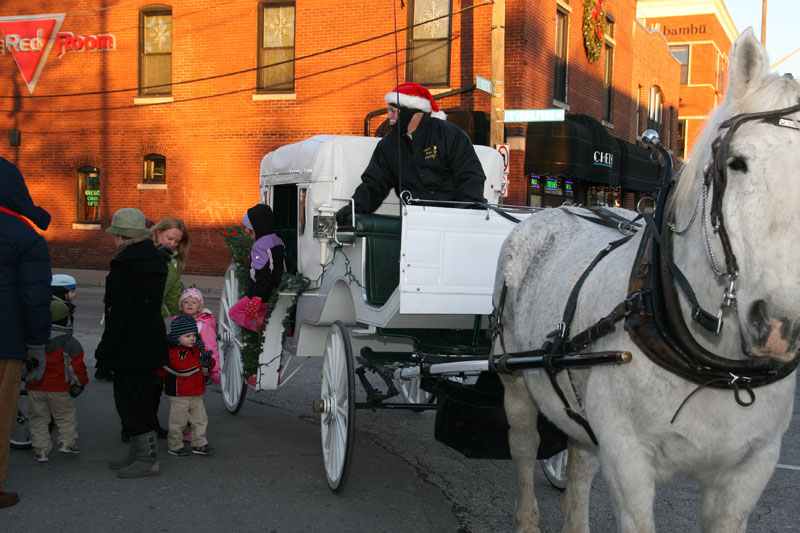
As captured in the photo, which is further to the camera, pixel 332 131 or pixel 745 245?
pixel 332 131

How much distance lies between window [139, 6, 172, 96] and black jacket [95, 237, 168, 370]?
58.6ft

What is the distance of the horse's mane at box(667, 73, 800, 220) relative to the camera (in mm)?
2434

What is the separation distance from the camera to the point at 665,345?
272 centimetres

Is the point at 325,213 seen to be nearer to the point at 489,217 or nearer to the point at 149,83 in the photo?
the point at 489,217

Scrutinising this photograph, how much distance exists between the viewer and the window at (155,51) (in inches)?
874

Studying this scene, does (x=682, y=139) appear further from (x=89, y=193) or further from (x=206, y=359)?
(x=206, y=359)

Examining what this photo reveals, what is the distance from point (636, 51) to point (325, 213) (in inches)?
913

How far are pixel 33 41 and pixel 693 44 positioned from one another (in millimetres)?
32356

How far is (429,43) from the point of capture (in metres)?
19.1

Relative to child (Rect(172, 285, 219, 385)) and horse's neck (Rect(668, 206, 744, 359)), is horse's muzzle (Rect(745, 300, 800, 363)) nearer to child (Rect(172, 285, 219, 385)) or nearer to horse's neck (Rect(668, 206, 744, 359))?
horse's neck (Rect(668, 206, 744, 359))

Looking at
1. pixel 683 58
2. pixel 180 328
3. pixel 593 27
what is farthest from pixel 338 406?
pixel 683 58

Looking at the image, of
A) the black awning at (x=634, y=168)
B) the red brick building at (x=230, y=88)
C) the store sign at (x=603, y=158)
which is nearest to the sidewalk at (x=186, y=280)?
the red brick building at (x=230, y=88)

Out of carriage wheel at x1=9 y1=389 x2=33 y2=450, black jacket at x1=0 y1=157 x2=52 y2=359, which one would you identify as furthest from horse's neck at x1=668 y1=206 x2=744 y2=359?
carriage wheel at x1=9 y1=389 x2=33 y2=450

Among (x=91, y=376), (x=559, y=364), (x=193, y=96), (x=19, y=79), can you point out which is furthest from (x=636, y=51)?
(x=559, y=364)
